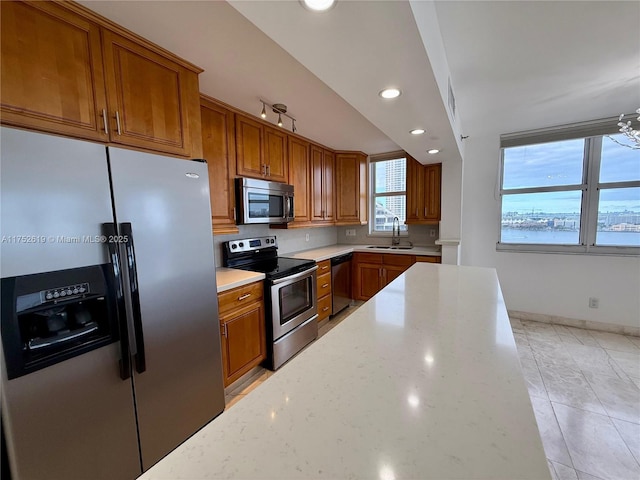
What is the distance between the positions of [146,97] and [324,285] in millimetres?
2414

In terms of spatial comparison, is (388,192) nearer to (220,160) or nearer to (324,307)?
(324,307)

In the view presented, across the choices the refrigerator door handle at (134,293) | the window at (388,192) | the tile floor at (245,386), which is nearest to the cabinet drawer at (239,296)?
the refrigerator door handle at (134,293)

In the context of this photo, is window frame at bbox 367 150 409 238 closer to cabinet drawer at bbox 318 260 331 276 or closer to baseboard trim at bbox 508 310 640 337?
cabinet drawer at bbox 318 260 331 276

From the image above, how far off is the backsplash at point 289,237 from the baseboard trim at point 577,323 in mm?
2783

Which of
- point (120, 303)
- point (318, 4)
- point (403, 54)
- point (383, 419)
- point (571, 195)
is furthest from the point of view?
point (571, 195)

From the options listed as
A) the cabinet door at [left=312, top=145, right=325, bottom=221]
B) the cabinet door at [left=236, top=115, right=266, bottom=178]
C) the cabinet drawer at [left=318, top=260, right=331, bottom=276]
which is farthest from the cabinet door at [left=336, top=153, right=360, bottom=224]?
the cabinet door at [left=236, top=115, right=266, bottom=178]

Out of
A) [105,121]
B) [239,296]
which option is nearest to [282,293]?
[239,296]

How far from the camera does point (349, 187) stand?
3.83m

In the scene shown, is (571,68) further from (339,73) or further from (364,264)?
(364,264)

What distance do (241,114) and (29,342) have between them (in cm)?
203

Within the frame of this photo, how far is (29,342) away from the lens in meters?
0.96

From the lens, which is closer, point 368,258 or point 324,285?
point 324,285

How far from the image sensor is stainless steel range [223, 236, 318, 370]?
88.6 inches

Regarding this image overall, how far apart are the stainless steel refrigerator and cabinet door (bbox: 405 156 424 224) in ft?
9.56
